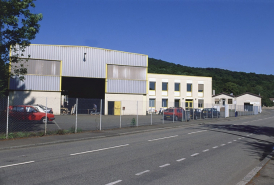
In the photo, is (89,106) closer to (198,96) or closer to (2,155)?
(2,155)

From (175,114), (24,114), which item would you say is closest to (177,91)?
(175,114)

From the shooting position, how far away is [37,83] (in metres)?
37.4

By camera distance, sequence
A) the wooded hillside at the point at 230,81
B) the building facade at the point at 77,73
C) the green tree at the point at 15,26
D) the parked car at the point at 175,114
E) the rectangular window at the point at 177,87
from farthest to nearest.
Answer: the wooded hillside at the point at 230,81 < the rectangular window at the point at 177,87 < the building facade at the point at 77,73 < the parked car at the point at 175,114 < the green tree at the point at 15,26

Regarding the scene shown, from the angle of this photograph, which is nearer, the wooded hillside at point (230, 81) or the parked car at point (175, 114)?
the parked car at point (175, 114)

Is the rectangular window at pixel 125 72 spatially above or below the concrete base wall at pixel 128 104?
above

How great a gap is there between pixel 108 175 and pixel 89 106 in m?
13.8

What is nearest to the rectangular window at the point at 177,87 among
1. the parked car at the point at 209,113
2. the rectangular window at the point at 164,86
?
the rectangular window at the point at 164,86

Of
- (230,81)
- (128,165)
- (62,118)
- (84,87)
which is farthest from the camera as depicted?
(230,81)

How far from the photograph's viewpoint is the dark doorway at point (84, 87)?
44031 mm

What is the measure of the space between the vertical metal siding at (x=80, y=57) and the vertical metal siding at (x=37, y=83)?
1.85m

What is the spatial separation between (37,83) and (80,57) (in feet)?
22.7

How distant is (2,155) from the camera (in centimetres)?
1050

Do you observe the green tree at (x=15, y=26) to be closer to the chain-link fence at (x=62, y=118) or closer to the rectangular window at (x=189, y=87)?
the chain-link fence at (x=62, y=118)

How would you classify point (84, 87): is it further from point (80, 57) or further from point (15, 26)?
Answer: point (15, 26)
